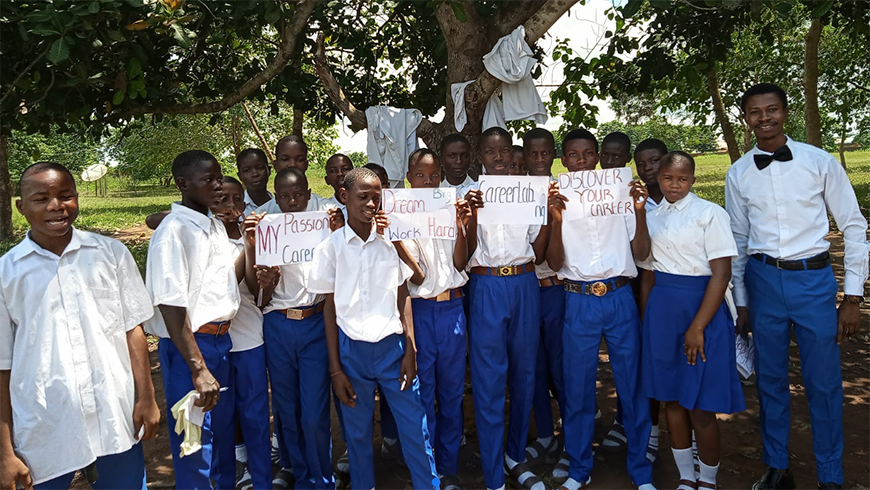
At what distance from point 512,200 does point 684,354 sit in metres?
1.28

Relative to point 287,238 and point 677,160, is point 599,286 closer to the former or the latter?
point 677,160

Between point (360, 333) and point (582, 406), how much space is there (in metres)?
1.42

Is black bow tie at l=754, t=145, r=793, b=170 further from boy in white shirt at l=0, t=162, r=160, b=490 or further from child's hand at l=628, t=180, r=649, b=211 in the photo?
boy in white shirt at l=0, t=162, r=160, b=490

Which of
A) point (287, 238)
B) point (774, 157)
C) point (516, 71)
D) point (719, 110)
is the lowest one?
point (287, 238)

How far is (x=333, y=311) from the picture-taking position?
3211 millimetres

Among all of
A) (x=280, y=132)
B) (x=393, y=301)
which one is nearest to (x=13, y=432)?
(x=393, y=301)

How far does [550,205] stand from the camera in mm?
3465

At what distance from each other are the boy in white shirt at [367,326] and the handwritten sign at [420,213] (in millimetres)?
67

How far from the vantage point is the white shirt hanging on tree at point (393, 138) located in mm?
5031

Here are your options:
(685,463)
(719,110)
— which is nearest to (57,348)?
(685,463)

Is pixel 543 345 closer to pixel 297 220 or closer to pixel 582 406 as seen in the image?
pixel 582 406

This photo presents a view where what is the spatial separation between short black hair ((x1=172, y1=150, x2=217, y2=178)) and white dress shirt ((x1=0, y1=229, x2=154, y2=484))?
2.06 feet

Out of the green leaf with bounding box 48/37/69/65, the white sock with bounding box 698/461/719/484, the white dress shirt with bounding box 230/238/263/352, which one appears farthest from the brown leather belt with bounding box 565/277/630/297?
the green leaf with bounding box 48/37/69/65

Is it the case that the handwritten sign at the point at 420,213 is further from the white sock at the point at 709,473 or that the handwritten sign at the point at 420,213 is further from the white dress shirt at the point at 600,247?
the white sock at the point at 709,473
